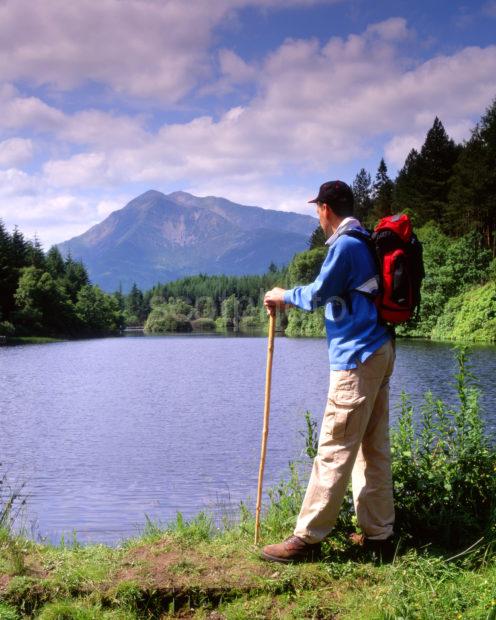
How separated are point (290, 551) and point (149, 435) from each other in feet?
48.2

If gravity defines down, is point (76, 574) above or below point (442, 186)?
below

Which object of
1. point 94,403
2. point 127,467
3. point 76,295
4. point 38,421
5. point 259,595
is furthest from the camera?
point 76,295

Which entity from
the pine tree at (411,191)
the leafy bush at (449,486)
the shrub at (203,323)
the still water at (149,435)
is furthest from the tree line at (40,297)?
the leafy bush at (449,486)

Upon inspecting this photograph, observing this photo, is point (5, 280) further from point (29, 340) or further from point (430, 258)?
point (430, 258)

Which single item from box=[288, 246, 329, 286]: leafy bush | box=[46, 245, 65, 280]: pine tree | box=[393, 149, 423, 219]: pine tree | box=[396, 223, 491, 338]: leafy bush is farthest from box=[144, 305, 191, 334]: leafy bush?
box=[396, 223, 491, 338]: leafy bush

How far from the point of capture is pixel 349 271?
16.3 feet

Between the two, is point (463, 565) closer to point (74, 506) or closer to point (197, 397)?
point (74, 506)

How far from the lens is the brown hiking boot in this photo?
5.11m

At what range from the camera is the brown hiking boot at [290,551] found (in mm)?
5105

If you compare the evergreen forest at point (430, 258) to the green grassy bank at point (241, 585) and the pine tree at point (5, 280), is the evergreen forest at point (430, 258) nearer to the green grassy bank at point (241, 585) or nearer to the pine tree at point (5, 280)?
the pine tree at point (5, 280)

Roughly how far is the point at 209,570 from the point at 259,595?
1.54ft

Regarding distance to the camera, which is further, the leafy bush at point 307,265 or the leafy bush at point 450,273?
the leafy bush at point 307,265

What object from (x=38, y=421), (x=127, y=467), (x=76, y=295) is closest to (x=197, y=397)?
(x=38, y=421)

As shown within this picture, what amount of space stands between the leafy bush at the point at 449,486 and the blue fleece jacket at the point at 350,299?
167 cm
